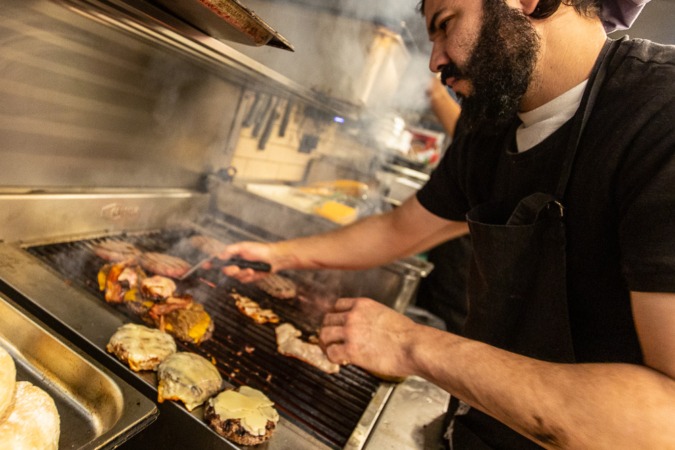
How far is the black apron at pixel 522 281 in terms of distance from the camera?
4.79 feet

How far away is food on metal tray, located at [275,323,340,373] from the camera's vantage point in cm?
198

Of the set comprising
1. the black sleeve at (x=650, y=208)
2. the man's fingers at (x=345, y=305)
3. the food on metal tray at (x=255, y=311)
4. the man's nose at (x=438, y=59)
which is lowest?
the food on metal tray at (x=255, y=311)

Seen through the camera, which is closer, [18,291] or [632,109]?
[632,109]

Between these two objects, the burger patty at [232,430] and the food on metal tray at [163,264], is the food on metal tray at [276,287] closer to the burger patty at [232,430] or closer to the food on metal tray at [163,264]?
the food on metal tray at [163,264]

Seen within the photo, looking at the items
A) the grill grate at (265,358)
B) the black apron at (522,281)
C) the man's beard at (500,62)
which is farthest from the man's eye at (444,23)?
the grill grate at (265,358)

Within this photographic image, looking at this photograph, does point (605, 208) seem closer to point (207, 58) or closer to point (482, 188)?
point (482, 188)

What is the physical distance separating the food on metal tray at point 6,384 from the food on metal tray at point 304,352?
1.15 m

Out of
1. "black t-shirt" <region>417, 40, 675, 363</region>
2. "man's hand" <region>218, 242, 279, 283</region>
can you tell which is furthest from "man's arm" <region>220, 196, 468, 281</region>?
"black t-shirt" <region>417, 40, 675, 363</region>

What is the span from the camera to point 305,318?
2.47 metres

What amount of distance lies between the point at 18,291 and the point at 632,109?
7.58 feet

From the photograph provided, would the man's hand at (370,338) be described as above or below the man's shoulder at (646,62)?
below

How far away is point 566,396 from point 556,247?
564 mm

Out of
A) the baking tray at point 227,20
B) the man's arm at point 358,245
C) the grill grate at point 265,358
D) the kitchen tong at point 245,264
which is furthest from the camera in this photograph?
the man's arm at point 358,245

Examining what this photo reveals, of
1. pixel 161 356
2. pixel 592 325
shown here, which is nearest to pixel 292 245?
pixel 161 356
